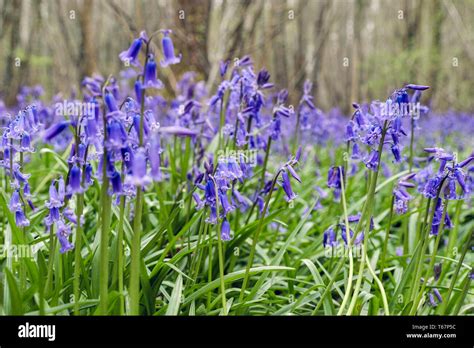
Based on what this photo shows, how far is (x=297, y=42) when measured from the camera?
1841 cm

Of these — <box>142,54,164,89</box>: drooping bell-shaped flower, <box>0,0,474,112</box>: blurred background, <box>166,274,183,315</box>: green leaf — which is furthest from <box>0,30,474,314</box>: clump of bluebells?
<box>0,0,474,112</box>: blurred background

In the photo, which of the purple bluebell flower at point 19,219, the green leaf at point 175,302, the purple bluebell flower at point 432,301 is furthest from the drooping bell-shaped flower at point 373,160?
the purple bluebell flower at point 19,219

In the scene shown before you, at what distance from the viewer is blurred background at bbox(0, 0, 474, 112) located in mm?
11361

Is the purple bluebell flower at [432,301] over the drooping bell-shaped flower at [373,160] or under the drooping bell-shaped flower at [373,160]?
under

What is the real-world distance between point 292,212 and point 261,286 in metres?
1.92

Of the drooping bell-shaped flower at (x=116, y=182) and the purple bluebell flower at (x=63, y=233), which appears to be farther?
the purple bluebell flower at (x=63, y=233)

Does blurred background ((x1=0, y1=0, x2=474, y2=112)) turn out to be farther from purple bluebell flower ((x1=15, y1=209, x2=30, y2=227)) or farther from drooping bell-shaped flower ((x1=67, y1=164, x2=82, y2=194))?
drooping bell-shaped flower ((x1=67, y1=164, x2=82, y2=194))

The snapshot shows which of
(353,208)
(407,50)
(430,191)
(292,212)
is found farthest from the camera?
(407,50)

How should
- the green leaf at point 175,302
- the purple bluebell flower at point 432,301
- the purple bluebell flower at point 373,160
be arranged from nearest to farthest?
the green leaf at point 175,302 → the purple bluebell flower at point 373,160 → the purple bluebell flower at point 432,301

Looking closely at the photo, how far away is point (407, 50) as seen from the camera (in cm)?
1758

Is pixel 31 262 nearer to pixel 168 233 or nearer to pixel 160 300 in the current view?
pixel 160 300

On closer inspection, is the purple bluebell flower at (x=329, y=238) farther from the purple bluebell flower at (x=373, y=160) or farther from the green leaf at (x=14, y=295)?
the green leaf at (x=14, y=295)

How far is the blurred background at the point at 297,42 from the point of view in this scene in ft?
37.3
